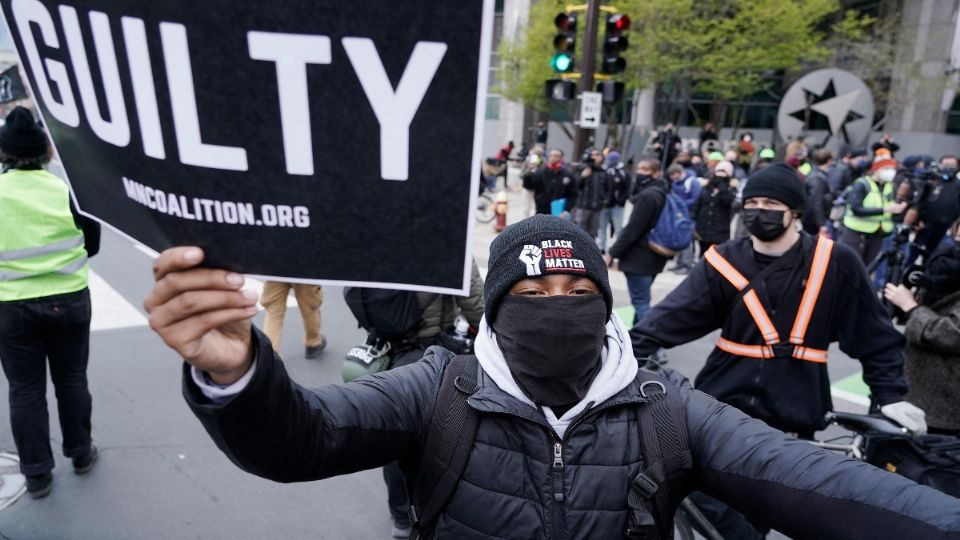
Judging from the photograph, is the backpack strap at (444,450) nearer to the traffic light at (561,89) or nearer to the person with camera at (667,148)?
the traffic light at (561,89)

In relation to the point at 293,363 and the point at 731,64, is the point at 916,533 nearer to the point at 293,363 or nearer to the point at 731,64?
the point at 293,363

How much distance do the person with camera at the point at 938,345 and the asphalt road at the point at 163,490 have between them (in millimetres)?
2668

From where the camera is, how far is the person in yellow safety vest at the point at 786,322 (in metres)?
3.06

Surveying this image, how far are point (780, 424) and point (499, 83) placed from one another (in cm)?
3233

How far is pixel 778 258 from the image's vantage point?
3.19m

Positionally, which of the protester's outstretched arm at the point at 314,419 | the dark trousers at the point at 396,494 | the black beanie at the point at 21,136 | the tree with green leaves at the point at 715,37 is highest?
the tree with green leaves at the point at 715,37

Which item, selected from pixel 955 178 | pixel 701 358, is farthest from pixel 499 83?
pixel 701 358

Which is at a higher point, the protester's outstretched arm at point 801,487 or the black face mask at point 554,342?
the black face mask at point 554,342

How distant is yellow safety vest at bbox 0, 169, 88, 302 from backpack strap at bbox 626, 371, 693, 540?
3225 mm

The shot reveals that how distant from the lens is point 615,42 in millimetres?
11195

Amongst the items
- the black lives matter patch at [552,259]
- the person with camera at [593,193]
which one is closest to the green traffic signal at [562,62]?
the person with camera at [593,193]

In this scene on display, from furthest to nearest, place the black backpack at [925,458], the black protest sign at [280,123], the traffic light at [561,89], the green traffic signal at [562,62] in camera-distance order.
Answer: the traffic light at [561,89], the green traffic signal at [562,62], the black backpack at [925,458], the black protest sign at [280,123]

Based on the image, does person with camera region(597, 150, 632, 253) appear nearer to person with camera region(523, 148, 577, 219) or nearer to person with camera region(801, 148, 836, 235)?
person with camera region(523, 148, 577, 219)

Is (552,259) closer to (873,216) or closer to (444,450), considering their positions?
(444,450)
